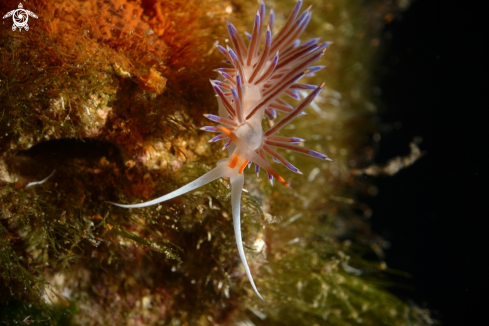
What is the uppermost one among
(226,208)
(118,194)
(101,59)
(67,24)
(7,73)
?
(67,24)

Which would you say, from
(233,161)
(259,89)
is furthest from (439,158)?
(233,161)

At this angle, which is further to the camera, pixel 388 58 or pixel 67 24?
pixel 388 58

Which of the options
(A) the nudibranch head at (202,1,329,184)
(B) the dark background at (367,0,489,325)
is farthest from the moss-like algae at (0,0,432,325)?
(B) the dark background at (367,0,489,325)

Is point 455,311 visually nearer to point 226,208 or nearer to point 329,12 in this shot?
point 226,208

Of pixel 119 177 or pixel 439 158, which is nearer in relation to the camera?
pixel 119 177

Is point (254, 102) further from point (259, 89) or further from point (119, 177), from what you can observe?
point (119, 177)

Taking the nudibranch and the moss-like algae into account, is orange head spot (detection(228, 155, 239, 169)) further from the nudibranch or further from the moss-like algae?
the moss-like algae

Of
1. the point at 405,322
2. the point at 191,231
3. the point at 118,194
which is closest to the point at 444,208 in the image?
the point at 405,322
